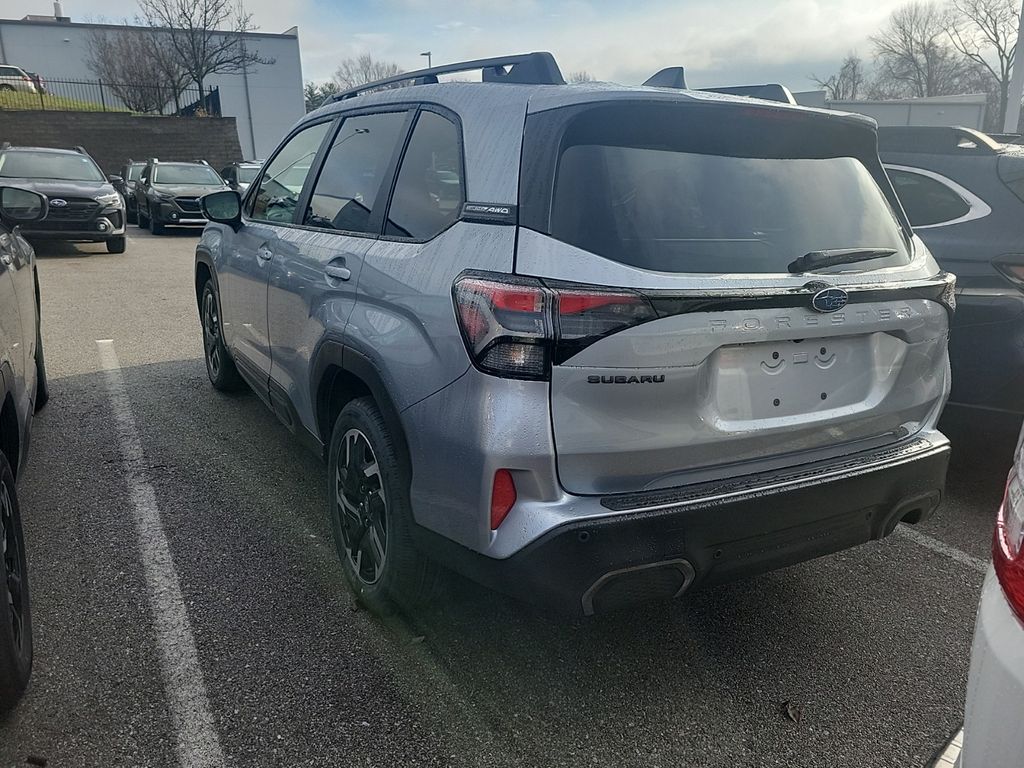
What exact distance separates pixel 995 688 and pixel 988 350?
9.74ft

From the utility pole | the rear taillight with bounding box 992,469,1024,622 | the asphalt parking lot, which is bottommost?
the asphalt parking lot

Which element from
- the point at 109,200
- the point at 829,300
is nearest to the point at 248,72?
the point at 109,200

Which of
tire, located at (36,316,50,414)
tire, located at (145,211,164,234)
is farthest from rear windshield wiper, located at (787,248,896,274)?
tire, located at (145,211,164,234)

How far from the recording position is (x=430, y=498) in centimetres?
244

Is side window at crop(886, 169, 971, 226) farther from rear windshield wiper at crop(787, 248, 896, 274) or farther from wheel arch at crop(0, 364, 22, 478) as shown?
wheel arch at crop(0, 364, 22, 478)

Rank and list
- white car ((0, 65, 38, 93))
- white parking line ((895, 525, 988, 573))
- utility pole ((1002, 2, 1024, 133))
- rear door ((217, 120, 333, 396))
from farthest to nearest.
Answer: white car ((0, 65, 38, 93)), utility pole ((1002, 2, 1024, 133)), rear door ((217, 120, 333, 396)), white parking line ((895, 525, 988, 573))

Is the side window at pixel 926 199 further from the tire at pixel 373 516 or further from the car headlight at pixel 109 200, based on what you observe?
the car headlight at pixel 109 200

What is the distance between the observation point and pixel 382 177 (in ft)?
10.0

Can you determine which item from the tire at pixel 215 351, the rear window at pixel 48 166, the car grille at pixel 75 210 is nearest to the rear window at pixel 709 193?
the tire at pixel 215 351

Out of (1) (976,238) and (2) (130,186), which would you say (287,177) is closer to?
(1) (976,238)

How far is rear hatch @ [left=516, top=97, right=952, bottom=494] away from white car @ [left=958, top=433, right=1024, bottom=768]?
0.88 metres

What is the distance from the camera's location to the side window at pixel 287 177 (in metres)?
3.85

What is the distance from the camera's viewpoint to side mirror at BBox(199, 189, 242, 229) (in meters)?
4.50

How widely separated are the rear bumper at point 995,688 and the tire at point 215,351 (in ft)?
15.4
